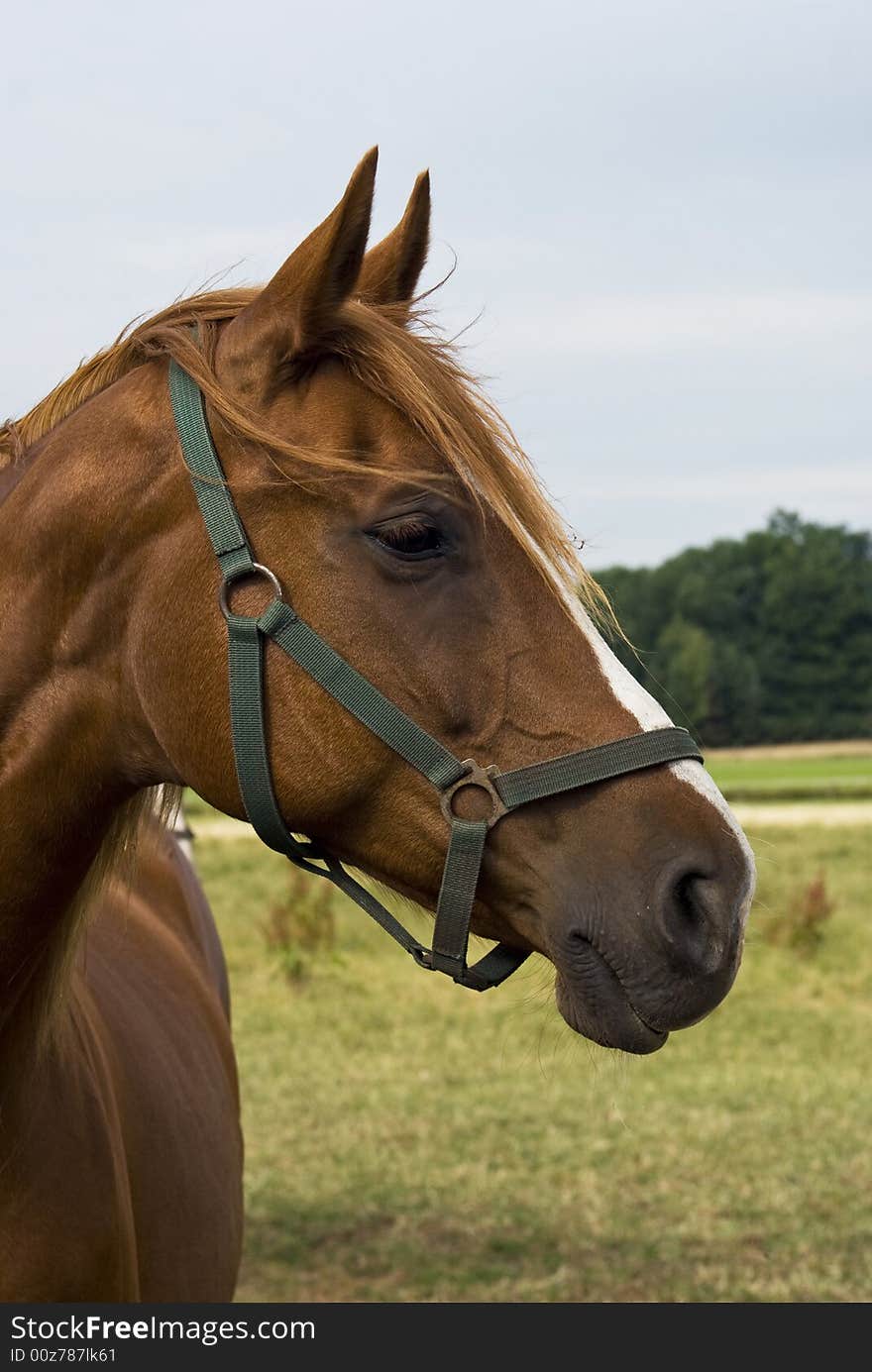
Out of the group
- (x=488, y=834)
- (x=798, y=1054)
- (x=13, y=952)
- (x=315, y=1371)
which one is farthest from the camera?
(x=798, y=1054)

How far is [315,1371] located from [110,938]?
115cm

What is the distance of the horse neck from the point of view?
209 centimetres

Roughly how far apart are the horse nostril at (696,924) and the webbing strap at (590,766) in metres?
0.18

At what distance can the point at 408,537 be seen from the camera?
1.96 metres

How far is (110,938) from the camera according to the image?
3240mm

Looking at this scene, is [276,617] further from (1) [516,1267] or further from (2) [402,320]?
(1) [516,1267]

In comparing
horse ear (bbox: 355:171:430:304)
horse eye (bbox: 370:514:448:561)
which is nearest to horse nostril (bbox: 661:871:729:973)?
horse eye (bbox: 370:514:448:561)

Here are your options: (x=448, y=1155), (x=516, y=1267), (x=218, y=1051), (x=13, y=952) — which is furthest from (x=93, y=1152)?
(x=448, y=1155)

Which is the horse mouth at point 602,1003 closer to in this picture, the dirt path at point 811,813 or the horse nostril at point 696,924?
the horse nostril at point 696,924

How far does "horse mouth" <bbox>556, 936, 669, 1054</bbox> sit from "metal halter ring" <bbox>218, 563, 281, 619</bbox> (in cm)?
69

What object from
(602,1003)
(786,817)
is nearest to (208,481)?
(602,1003)

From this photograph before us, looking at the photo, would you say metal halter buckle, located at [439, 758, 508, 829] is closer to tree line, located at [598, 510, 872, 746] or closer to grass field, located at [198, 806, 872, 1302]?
grass field, located at [198, 806, 872, 1302]

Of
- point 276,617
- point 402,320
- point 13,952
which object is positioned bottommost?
point 13,952

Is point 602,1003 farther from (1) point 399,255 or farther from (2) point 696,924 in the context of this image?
(1) point 399,255
